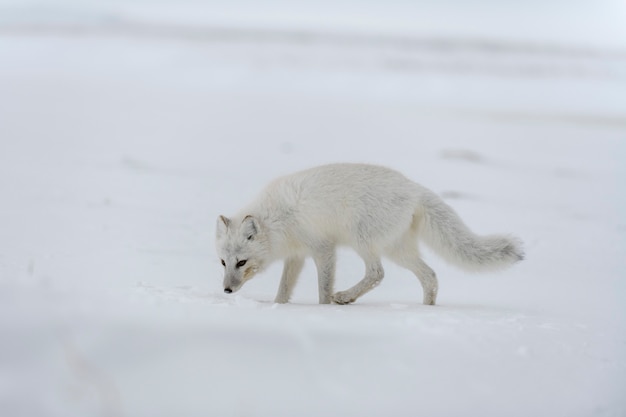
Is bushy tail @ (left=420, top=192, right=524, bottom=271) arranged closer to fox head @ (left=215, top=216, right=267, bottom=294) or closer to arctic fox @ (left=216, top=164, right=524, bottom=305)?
arctic fox @ (left=216, top=164, right=524, bottom=305)

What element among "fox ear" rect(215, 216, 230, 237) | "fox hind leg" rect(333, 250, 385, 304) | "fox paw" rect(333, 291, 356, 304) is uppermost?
"fox ear" rect(215, 216, 230, 237)

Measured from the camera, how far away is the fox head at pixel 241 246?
392 cm

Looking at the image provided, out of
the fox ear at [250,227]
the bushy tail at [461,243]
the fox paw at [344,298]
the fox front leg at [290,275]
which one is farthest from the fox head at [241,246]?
the bushy tail at [461,243]

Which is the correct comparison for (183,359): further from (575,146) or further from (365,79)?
(365,79)

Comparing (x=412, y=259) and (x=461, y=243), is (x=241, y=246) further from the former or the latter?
(x=461, y=243)

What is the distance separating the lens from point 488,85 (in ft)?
65.3

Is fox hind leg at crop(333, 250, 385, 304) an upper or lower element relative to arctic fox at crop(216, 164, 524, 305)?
lower

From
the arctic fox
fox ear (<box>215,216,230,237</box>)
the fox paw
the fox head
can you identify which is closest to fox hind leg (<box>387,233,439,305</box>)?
the arctic fox

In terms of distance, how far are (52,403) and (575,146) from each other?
11.1m

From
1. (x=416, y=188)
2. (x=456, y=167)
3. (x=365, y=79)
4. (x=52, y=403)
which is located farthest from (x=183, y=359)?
(x=365, y=79)

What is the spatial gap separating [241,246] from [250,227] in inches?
4.4

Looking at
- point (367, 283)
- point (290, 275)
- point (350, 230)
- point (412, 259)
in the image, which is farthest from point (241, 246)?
point (412, 259)

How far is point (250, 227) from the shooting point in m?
3.95

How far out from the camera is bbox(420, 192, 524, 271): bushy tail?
3.75m
